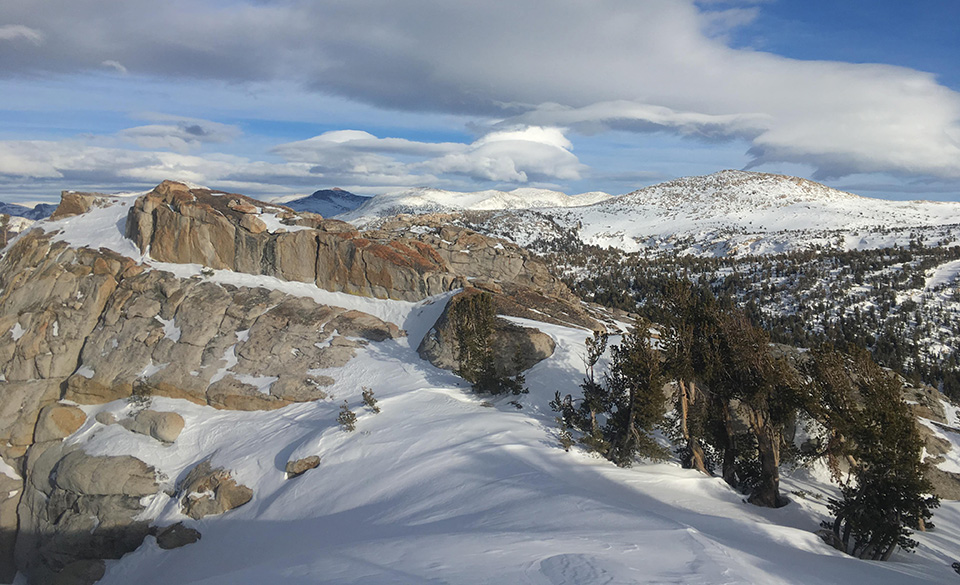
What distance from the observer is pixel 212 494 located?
19953 mm

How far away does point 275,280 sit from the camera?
34.9m

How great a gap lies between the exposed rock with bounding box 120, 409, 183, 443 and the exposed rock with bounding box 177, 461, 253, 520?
438 cm

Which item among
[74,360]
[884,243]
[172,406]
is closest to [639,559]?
[172,406]

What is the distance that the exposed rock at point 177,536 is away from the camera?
61.1 ft

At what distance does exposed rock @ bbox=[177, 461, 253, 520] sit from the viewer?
63.7ft

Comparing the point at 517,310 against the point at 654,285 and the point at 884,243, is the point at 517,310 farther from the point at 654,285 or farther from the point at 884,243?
the point at 884,243

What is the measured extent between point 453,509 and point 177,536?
1273cm

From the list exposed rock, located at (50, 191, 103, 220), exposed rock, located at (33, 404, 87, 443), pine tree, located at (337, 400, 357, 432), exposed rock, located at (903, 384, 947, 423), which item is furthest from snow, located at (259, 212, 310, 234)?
exposed rock, located at (903, 384, 947, 423)

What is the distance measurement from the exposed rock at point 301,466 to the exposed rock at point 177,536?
396 cm

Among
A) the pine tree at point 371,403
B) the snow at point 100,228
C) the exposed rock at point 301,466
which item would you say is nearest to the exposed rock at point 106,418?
the snow at point 100,228

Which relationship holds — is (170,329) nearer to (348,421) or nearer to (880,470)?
(348,421)

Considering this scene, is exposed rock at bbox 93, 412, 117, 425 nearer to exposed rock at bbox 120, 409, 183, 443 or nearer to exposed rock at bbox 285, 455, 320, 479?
exposed rock at bbox 120, 409, 183, 443

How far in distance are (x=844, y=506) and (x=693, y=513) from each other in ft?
14.0

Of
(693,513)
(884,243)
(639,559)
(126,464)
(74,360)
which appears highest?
(884,243)
